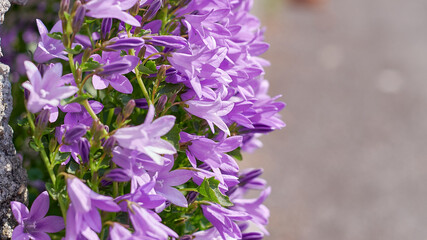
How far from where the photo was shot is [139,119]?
1320 mm

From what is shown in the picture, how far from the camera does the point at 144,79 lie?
1.28 meters

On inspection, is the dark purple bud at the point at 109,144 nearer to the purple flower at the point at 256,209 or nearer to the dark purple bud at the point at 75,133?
the dark purple bud at the point at 75,133

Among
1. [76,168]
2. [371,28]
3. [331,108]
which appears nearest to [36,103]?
[76,168]

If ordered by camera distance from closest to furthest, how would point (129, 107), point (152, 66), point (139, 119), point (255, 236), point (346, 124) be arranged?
point (129, 107), point (152, 66), point (139, 119), point (255, 236), point (346, 124)

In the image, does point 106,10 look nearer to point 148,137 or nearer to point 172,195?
point 148,137

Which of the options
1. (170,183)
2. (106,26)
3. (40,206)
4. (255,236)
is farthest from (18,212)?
(255,236)

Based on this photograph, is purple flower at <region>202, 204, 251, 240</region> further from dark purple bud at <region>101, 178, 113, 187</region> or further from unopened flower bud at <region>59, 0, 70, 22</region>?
unopened flower bud at <region>59, 0, 70, 22</region>

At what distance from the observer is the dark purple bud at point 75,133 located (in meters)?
1.05

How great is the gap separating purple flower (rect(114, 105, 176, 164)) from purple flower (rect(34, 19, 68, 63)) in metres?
0.27

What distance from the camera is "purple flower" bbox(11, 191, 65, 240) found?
1.13 m

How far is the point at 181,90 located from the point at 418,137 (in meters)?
4.70

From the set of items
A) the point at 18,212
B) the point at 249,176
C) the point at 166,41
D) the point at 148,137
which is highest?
the point at 166,41

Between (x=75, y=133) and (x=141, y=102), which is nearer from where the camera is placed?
(x=75, y=133)

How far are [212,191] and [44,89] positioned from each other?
0.38 m
